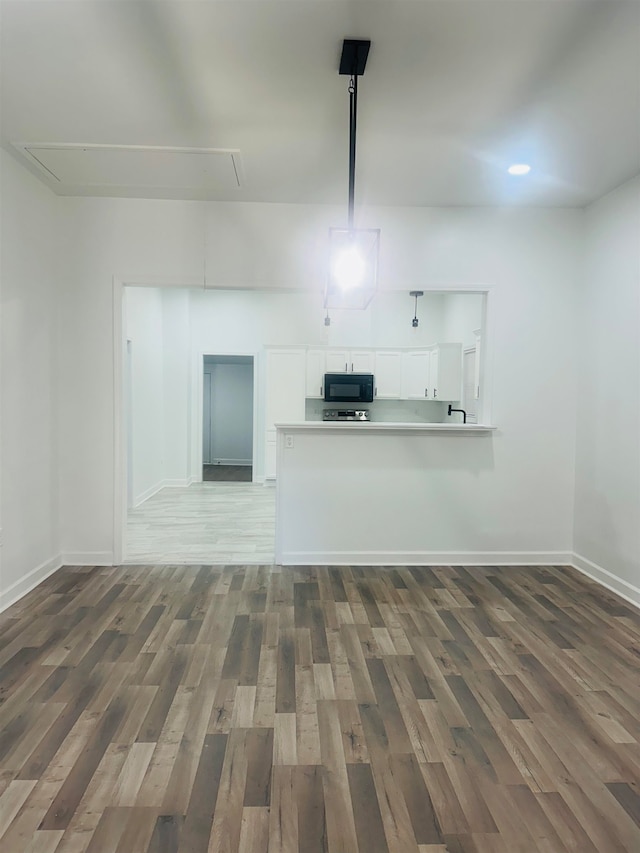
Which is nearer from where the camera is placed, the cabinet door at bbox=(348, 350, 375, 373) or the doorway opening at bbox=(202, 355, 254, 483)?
the cabinet door at bbox=(348, 350, 375, 373)

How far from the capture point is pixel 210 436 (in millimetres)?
9852

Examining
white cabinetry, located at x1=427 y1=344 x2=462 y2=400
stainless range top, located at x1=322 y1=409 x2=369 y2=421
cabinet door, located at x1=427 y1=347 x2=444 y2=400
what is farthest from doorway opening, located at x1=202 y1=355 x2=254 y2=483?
white cabinetry, located at x1=427 y1=344 x2=462 y2=400

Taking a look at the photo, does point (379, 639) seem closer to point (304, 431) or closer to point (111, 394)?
point (304, 431)

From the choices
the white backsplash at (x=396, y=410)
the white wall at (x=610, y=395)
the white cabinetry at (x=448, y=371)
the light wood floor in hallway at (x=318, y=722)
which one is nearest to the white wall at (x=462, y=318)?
the white cabinetry at (x=448, y=371)

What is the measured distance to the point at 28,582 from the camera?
328 cm

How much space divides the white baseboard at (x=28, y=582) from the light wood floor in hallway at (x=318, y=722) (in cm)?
8

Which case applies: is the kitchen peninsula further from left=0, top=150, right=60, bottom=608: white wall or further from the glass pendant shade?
left=0, top=150, right=60, bottom=608: white wall

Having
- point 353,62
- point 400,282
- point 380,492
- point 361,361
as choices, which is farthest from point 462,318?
point 353,62

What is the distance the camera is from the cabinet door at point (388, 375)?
715cm

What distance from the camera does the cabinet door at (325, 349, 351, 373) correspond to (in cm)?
706

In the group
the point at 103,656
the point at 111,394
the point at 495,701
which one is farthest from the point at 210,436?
the point at 495,701

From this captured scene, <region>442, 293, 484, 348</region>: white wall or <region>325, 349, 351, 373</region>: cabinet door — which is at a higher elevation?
<region>442, 293, 484, 348</region>: white wall

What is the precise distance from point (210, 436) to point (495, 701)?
8.35 metres

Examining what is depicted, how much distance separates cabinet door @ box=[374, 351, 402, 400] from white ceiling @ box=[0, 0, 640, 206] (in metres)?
3.74
